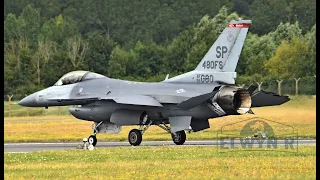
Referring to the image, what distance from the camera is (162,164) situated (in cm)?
2094

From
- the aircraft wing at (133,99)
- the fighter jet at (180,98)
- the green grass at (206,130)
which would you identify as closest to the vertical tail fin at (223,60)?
the fighter jet at (180,98)

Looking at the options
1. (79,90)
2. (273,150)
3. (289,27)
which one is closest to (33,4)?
(289,27)

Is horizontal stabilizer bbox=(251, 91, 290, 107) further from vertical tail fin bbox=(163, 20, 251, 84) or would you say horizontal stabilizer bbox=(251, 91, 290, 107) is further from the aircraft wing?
the aircraft wing

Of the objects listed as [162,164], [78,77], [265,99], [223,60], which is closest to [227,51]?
[223,60]

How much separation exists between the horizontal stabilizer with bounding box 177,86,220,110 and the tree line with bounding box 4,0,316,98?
31.9 metres

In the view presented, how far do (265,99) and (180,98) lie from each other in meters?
2.83

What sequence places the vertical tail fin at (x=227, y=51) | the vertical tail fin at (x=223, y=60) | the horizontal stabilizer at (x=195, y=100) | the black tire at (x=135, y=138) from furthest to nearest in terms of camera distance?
the black tire at (x=135, y=138), the vertical tail fin at (x=227, y=51), the vertical tail fin at (x=223, y=60), the horizontal stabilizer at (x=195, y=100)

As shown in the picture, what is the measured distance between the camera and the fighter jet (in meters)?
28.6

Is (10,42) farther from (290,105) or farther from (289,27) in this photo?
(290,105)

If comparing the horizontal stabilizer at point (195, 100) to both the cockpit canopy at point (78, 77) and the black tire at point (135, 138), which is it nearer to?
the black tire at point (135, 138)

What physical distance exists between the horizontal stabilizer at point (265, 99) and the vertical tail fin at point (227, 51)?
115cm

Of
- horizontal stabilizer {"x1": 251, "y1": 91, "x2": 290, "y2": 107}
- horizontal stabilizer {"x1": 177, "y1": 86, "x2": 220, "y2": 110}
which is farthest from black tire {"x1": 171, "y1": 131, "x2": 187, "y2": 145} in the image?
horizontal stabilizer {"x1": 251, "y1": 91, "x2": 290, "y2": 107}

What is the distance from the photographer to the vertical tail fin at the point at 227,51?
2903 cm
